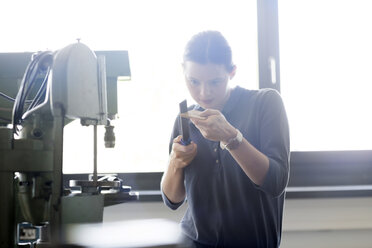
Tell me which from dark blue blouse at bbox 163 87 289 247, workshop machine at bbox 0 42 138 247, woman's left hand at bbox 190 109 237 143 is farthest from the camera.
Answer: dark blue blouse at bbox 163 87 289 247

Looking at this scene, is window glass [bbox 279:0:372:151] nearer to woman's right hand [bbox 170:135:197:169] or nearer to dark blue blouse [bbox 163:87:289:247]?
dark blue blouse [bbox 163:87:289:247]

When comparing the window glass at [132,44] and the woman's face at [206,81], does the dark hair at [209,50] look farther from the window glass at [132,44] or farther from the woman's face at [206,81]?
the window glass at [132,44]

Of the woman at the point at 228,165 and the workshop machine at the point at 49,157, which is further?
the woman at the point at 228,165

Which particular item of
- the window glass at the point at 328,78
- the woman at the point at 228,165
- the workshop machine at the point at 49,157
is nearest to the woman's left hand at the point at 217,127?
the woman at the point at 228,165

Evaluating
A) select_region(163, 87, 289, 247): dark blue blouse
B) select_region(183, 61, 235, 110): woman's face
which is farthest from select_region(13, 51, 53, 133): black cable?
select_region(163, 87, 289, 247): dark blue blouse

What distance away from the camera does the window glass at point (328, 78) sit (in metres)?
2.15

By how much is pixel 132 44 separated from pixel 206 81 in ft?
3.11

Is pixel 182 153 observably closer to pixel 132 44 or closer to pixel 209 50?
pixel 209 50

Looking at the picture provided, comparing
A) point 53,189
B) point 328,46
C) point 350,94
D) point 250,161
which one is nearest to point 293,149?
point 350,94

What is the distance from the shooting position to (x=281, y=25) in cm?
220

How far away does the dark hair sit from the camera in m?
1.25

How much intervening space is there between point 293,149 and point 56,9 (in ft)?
4.63

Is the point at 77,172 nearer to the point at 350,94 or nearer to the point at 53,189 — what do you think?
the point at 53,189

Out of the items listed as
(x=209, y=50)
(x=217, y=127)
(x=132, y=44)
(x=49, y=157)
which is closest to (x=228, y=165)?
(x=217, y=127)
